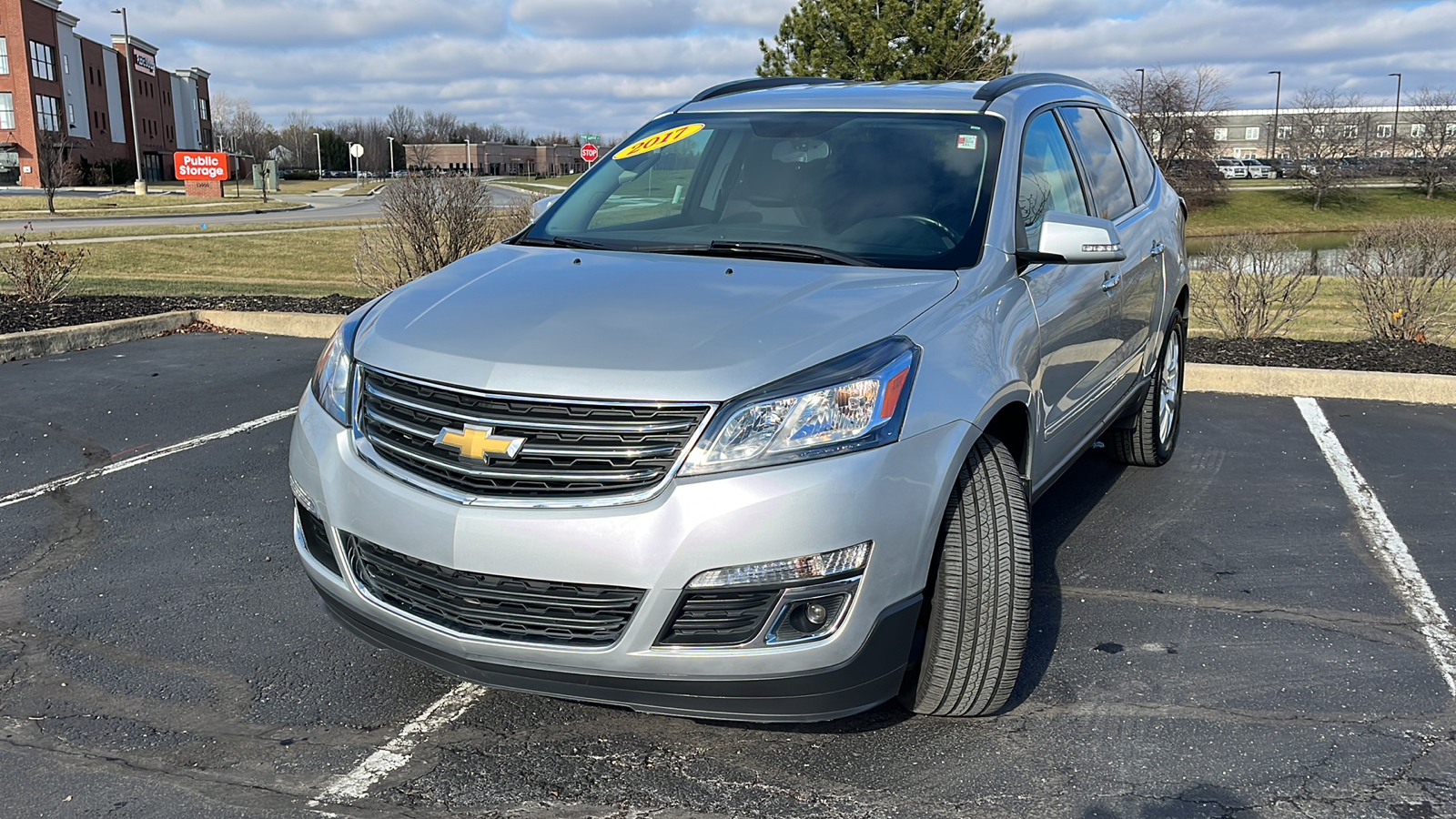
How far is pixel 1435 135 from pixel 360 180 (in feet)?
242

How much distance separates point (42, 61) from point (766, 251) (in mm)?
82542

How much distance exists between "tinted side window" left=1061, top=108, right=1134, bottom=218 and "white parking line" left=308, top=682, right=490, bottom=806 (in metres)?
3.22

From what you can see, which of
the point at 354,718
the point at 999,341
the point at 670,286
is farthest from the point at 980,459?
the point at 354,718

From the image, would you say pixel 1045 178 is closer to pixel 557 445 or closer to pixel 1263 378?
pixel 557 445

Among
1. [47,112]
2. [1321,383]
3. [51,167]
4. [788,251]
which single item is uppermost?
[47,112]

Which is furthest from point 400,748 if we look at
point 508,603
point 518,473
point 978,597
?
point 978,597

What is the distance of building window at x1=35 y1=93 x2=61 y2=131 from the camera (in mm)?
70562

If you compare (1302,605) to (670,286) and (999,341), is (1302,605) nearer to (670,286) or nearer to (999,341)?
(999,341)

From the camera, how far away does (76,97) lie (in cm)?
7731

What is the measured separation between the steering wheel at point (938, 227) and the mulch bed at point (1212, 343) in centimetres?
584

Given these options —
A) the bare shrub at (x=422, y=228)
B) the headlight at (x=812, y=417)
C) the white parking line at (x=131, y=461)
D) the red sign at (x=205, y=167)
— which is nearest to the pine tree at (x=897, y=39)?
the bare shrub at (x=422, y=228)

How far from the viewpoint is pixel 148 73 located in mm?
92000

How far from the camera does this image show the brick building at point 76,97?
69.1m

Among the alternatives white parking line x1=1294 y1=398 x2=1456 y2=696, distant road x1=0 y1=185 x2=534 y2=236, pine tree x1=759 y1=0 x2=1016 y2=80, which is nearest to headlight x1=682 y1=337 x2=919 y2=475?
white parking line x1=1294 y1=398 x2=1456 y2=696
